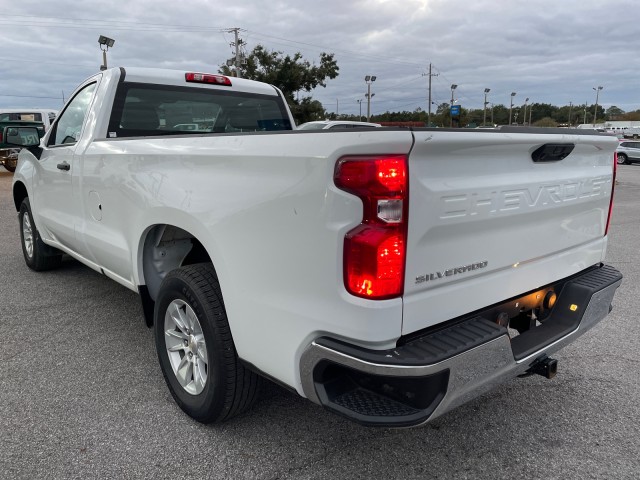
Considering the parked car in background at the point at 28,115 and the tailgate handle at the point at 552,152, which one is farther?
the parked car in background at the point at 28,115

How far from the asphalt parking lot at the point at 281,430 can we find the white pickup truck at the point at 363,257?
256mm

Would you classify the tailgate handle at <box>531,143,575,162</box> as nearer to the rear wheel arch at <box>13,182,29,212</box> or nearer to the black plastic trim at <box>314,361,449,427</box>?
the black plastic trim at <box>314,361,449,427</box>

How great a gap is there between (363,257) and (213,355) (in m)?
1.07

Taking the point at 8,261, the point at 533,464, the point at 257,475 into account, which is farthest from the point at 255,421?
the point at 8,261

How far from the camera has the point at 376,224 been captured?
184 centimetres

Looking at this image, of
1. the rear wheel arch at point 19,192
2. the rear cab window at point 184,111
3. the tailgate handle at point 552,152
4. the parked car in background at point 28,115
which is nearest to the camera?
the tailgate handle at point 552,152

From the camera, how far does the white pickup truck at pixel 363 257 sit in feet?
6.09

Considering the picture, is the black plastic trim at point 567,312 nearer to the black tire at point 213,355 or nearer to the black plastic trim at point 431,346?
the black plastic trim at point 431,346

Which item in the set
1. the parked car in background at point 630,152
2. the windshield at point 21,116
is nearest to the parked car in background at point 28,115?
the windshield at point 21,116

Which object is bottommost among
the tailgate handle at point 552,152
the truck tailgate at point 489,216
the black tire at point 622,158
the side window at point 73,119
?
the black tire at point 622,158

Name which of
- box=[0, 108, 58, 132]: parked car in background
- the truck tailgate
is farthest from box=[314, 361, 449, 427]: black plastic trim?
box=[0, 108, 58, 132]: parked car in background

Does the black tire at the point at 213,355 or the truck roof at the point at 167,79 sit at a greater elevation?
the truck roof at the point at 167,79

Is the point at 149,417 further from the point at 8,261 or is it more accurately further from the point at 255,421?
the point at 8,261

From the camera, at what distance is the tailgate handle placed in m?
2.37
